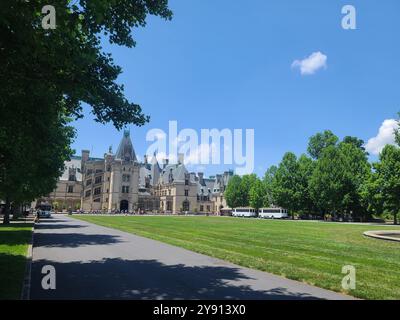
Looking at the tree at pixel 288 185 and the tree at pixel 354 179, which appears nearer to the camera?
the tree at pixel 354 179

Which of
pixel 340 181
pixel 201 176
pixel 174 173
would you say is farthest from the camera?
pixel 201 176

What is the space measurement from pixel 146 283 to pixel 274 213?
98391mm

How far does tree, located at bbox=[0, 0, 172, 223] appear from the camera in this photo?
884cm

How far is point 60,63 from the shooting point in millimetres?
10539

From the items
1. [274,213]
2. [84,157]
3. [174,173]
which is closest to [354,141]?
[274,213]

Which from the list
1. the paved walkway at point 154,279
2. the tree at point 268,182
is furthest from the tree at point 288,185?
the paved walkway at point 154,279

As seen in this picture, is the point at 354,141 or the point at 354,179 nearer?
the point at 354,179

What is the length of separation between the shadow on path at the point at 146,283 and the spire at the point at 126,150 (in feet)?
383

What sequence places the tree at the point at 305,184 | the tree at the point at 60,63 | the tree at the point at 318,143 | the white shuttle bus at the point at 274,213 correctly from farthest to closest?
1. the white shuttle bus at the point at 274,213
2. the tree at the point at 318,143
3. the tree at the point at 305,184
4. the tree at the point at 60,63

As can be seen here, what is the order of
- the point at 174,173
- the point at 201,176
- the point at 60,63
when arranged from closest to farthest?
the point at 60,63
the point at 174,173
the point at 201,176

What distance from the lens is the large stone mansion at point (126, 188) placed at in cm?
12775

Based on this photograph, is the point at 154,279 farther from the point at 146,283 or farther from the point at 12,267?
the point at 12,267

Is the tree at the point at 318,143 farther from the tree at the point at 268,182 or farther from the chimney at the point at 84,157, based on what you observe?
the chimney at the point at 84,157
